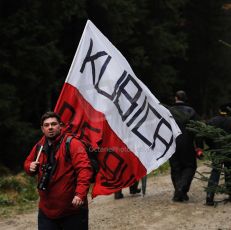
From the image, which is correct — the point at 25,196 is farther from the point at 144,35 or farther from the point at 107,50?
the point at 144,35

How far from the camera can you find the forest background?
73.2ft

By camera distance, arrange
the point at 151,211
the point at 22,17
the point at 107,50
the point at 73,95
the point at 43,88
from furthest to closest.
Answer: the point at 43,88 < the point at 22,17 < the point at 151,211 < the point at 107,50 < the point at 73,95

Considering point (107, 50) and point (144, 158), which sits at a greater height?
point (107, 50)

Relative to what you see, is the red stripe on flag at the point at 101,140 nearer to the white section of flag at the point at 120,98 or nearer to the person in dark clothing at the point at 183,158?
the white section of flag at the point at 120,98

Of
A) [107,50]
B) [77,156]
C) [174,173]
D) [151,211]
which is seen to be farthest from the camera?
[174,173]

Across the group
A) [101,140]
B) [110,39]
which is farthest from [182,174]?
[110,39]

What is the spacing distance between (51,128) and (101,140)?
1298mm

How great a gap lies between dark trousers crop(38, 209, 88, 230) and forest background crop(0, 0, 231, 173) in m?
14.9

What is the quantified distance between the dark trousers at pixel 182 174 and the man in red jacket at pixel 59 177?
17.5 feet

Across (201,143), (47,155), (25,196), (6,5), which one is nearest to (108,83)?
(47,155)

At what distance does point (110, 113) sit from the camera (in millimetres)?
6730

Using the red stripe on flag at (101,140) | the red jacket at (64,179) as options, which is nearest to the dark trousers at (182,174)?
the red stripe on flag at (101,140)

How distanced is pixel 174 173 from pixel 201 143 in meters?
0.95

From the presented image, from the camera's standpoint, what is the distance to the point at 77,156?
5.21m
